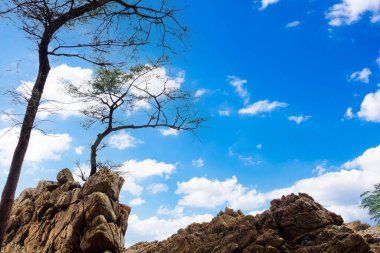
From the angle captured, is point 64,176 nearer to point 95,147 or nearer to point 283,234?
point 95,147

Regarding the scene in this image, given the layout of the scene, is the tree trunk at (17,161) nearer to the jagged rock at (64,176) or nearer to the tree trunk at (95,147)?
the jagged rock at (64,176)

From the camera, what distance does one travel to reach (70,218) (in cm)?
1465

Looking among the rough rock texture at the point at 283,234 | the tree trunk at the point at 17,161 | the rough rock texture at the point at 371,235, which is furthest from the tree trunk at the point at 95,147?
the rough rock texture at the point at 371,235

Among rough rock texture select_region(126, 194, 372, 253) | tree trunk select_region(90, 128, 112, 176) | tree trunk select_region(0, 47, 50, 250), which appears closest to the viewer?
rough rock texture select_region(126, 194, 372, 253)

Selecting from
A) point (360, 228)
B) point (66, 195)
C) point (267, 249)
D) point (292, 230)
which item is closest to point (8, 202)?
point (66, 195)

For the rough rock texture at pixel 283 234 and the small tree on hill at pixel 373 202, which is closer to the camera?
the rough rock texture at pixel 283 234

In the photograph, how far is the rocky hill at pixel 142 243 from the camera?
32.4 ft

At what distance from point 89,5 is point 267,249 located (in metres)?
9.17

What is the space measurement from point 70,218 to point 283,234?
29.0 ft

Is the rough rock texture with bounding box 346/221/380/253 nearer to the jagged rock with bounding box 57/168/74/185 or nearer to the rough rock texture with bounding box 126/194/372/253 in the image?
the rough rock texture with bounding box 126/194/372/253

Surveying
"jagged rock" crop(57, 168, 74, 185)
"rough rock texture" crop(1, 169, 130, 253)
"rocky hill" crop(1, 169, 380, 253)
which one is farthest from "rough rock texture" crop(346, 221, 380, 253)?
"jagged rock" crop(57, 168, 74, 185)

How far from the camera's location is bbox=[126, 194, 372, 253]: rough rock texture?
945cm

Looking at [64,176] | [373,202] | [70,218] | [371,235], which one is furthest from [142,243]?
[373,202]

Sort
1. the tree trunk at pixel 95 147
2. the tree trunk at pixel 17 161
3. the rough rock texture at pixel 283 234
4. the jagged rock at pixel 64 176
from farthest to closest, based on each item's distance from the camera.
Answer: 1. the tree trunk at pixel 95 147
2. the jagged rock at pixel 64 176
3. the tree trunk at pixel 17 161
4. the rough rock texture at pixel 283 234
